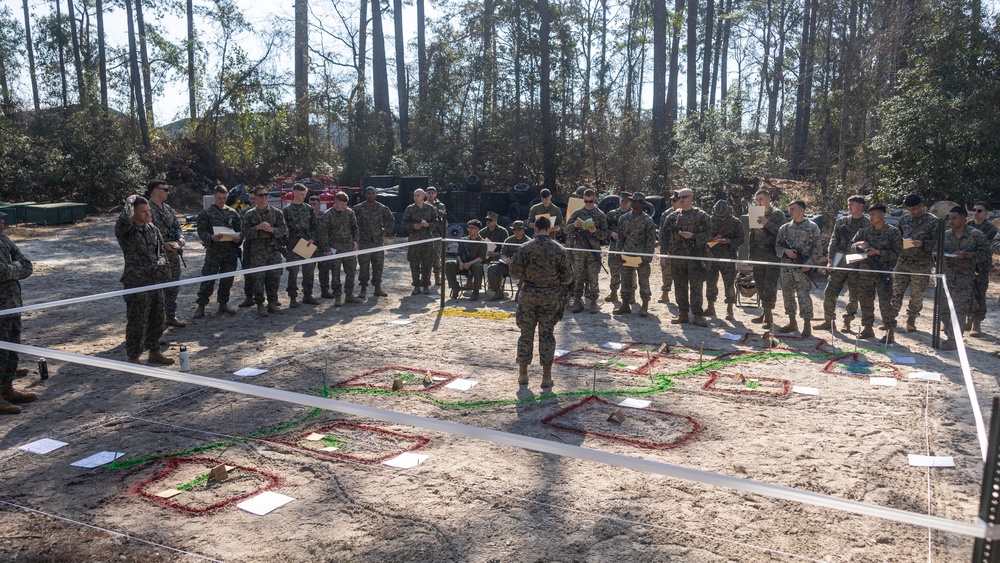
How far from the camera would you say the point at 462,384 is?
824 cm

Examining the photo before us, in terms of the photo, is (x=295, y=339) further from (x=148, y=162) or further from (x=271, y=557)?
(x=148, y=162)

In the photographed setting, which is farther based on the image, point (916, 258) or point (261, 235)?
point (261, 235)

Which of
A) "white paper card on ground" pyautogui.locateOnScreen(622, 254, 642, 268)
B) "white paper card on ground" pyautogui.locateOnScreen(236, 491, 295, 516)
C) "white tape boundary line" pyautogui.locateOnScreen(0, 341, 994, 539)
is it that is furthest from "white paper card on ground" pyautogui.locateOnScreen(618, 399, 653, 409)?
"white paper card on ground" pyautogui.locateOnScreen(622, 254, 642, 268)

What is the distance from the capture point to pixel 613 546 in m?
4.70

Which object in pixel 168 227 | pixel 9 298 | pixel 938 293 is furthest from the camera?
pixel 168 227

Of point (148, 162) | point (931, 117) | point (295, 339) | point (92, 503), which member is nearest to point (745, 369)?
point (295, 339)

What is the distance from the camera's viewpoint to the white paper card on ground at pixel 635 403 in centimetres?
754

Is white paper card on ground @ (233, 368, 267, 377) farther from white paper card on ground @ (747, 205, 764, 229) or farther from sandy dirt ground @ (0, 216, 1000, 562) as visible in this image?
white paper card on ground @ (747, 205, 764, 229)

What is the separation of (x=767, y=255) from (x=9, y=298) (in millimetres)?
9974

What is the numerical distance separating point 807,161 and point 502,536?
3504 centimetres

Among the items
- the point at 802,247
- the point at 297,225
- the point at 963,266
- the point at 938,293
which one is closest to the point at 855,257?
the point at 802,247

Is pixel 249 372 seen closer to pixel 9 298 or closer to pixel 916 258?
pixel 9 298

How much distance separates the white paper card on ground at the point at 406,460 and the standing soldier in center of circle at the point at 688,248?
6.57 m

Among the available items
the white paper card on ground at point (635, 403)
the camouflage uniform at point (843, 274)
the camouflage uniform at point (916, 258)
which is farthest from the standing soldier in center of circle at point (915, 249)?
the white paper card on ground at point (635, 403)
